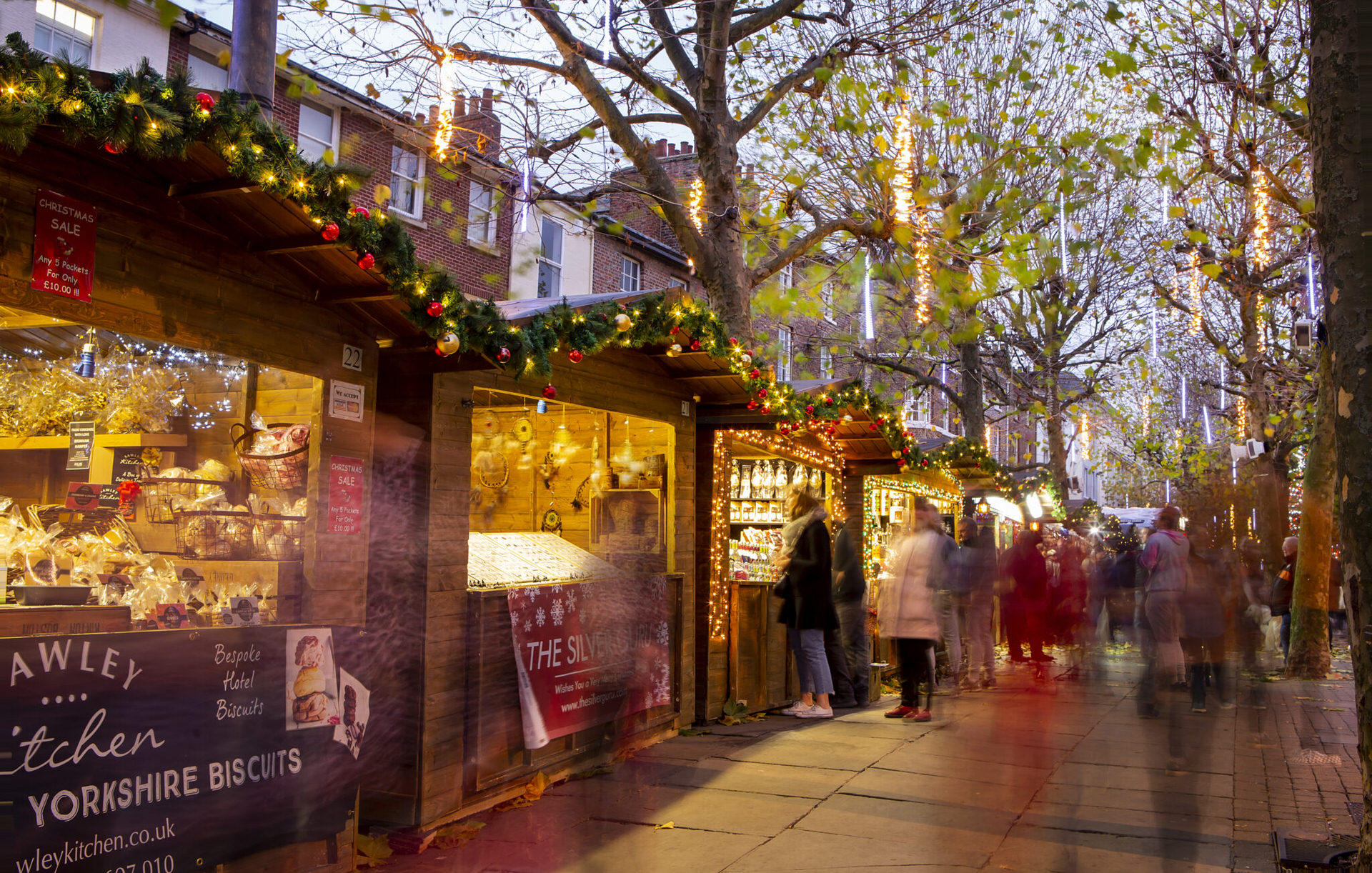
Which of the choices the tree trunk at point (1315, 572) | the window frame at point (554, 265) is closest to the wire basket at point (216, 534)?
the tree trunk at point (1315, 572)

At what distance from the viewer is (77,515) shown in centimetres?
464

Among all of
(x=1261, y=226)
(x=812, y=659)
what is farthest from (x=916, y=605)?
(x=1261, y=226)

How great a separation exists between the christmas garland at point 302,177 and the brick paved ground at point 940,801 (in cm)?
247

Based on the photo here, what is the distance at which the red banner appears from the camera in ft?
19.8

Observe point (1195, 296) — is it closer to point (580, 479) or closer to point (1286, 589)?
point (1286, 589)

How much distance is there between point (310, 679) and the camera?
445cm

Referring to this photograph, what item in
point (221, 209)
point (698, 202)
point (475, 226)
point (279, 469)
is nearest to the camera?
point (221, 209)

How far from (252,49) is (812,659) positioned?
649 cm

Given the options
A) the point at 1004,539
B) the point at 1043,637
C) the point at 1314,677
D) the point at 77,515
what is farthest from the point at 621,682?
the point at 1004,539

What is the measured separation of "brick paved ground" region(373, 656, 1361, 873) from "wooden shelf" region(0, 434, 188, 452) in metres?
2.39

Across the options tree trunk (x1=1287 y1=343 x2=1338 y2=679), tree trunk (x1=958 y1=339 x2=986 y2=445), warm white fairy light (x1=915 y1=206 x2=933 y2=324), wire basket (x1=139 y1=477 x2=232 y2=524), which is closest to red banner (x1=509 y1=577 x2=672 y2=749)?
wire basket (x1=139 y1=477 x2=232 y2=524)

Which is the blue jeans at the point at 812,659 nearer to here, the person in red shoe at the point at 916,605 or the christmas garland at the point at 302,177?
the person in red shoe at the point at 916,605

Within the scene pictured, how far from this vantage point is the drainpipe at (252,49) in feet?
15.3

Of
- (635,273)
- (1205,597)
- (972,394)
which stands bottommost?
(1205,597)
